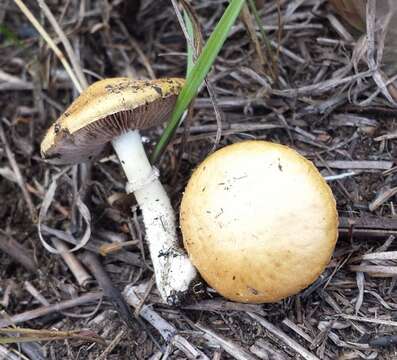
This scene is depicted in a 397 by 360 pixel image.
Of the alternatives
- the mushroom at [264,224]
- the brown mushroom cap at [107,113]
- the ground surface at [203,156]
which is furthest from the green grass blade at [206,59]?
the mushroom at [264,224]

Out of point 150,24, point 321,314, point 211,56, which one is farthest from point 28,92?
point 321,314

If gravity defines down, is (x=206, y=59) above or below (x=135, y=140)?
above

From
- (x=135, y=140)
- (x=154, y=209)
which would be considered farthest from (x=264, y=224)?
(x=135, y=140)

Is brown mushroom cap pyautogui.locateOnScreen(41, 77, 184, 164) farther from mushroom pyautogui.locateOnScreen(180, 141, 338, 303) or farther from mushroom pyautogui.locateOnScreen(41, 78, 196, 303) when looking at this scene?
mushroom pyautogui.locateOnScreen(180, 141, 338, 303)

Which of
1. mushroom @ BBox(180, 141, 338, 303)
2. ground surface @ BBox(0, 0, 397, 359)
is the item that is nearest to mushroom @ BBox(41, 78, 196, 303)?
ground surface @ BBox(0, 0, 397, 359)

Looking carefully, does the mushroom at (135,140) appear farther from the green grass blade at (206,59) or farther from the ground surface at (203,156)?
the ground surface at (203,156)

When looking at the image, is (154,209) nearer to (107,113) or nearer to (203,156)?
(203,156)
